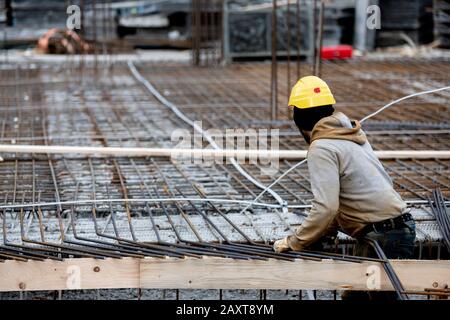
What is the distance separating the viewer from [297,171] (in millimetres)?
6367

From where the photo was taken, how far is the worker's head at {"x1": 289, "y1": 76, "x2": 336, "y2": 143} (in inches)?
159

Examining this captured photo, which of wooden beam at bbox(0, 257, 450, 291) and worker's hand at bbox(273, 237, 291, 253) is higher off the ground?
worker's hand at bbox(273, 237, 291, 253)

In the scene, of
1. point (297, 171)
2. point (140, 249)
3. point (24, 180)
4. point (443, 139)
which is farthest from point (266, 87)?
point (140, 249)

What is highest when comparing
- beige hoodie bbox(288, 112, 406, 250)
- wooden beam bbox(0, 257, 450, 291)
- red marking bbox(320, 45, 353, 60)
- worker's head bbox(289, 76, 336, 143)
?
worker's head bbox(289, 76, 336, 143)

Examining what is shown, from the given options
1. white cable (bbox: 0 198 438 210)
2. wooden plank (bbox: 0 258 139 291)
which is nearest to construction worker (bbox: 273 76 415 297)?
wooden plank (bbox: 0 258 139 291)

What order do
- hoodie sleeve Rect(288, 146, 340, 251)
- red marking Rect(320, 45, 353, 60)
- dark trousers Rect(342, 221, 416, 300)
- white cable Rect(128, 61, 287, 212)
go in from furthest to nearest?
1. red marking Rect(320, 45, 353, 60)
2. white cable Rect(128, 61, 287, 212)
3. dark trousers Rect(342, 221, 416, 300)
4. hoodie sleeve Rect(288, 146, 340, 251)

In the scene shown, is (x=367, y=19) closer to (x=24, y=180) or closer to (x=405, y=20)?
(x=405, y=20)

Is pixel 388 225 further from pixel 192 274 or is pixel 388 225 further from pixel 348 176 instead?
pixel 192 274

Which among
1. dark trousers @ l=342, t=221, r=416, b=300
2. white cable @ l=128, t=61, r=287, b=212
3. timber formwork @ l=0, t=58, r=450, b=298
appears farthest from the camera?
white cable @ l=128, t=61, r=287, b=212

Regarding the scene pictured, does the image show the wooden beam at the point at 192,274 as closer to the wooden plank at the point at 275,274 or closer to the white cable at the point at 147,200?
the wooden plank at the point at 275,274

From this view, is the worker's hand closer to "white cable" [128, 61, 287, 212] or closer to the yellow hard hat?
the yellow hard hat

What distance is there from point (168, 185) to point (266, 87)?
15.5 ft

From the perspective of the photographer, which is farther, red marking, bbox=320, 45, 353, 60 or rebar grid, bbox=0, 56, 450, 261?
red marking, bbox=320, 45, 353, 60

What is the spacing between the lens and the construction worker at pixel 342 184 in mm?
3965
